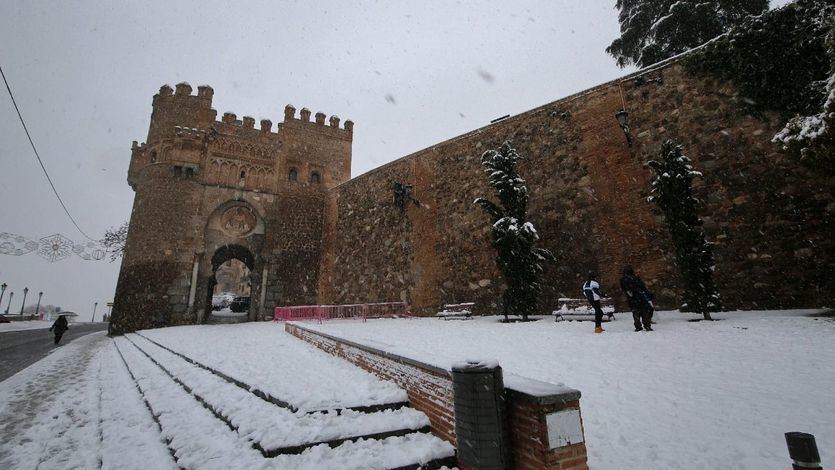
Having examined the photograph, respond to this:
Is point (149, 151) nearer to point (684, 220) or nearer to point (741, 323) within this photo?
point (684, 220)

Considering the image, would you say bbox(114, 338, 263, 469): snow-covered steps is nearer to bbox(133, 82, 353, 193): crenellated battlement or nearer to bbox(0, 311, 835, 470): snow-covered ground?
bbox(0, 311, 835, 470): snow-covered ground

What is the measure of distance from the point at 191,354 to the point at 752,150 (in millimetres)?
12575

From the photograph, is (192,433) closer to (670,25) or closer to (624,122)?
(624,122)

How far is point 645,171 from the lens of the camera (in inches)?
365

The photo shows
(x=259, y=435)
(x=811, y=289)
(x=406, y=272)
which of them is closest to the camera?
(x=259, y=435)

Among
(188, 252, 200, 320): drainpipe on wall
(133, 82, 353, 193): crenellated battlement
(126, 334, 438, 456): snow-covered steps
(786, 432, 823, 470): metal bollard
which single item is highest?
(133, 82, 353, 193): crenellated battlement

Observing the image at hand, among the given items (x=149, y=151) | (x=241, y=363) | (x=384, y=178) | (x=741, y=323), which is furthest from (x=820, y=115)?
(x=149, y=151)

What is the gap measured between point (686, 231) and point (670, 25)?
9.96 metres

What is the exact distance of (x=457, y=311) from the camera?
11578 mm

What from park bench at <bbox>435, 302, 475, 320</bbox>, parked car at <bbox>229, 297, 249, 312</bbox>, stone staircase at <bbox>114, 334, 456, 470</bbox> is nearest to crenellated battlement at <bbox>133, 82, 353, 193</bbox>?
parked car at <bbox>229, 297, 249, 312</bbox>

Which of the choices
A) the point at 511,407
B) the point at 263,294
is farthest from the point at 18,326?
the point at 511,407

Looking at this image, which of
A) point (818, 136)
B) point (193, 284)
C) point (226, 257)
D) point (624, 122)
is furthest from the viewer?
point (226, 257)

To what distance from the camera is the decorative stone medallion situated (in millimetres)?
16797

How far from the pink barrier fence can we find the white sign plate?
11250mm
